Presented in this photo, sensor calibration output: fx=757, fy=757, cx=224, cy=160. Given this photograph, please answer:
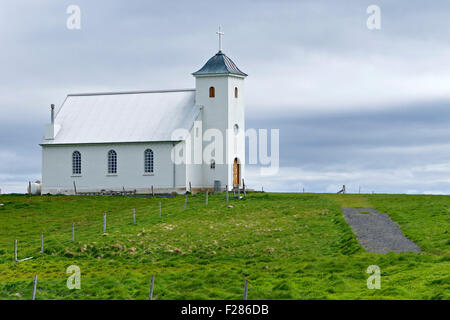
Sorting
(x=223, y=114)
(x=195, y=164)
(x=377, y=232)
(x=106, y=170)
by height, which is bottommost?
(x=377, y=232)

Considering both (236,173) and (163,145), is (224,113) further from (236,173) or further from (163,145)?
(163,145)

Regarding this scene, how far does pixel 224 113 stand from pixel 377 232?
2517 centimetres

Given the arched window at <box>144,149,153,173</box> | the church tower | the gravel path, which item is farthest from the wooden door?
the gravel path

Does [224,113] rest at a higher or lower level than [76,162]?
higher

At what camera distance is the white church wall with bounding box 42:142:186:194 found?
62500 millimetres

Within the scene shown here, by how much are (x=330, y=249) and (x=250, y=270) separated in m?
6.10

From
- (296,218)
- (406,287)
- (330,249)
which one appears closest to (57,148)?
(296,218)

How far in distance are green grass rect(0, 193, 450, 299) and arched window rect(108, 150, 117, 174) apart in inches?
224

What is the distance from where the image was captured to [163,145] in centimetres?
6288

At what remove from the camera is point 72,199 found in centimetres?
6128

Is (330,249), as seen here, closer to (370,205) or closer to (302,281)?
(302,281)

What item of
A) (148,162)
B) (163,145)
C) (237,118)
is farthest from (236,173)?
(148,162)

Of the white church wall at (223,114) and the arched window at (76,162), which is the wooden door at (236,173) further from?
the arched window at (76,162)
